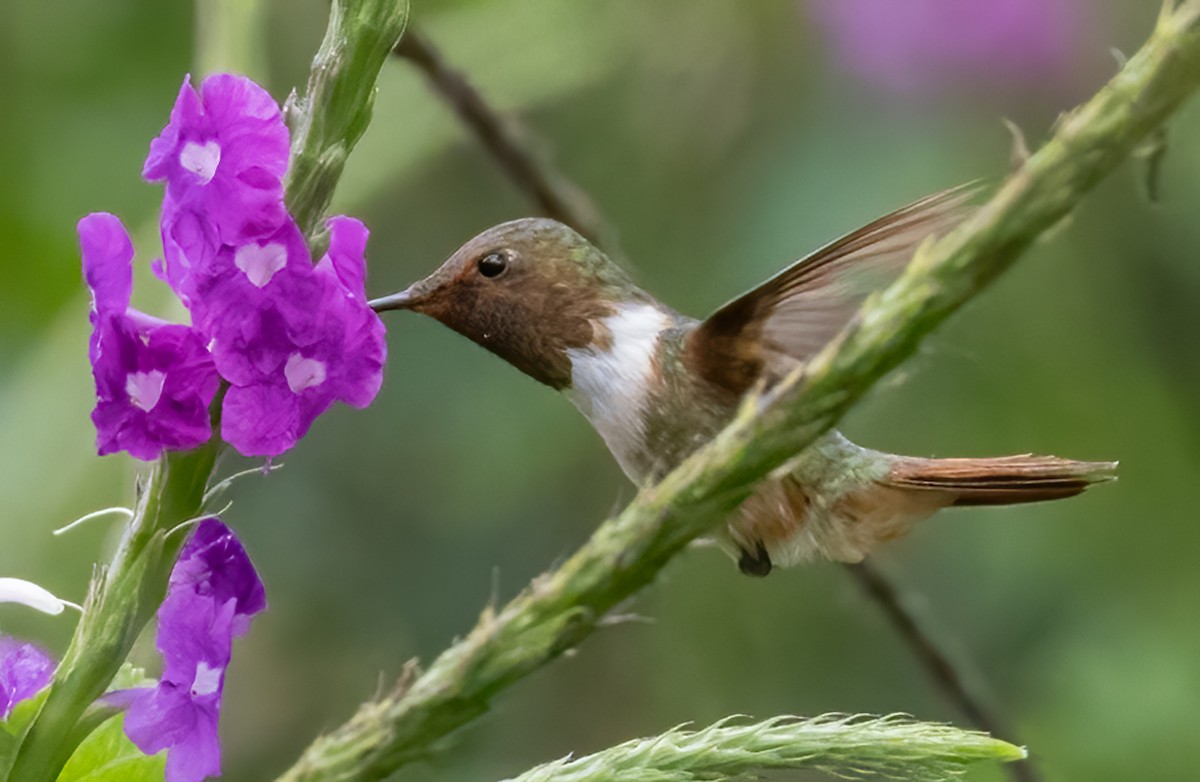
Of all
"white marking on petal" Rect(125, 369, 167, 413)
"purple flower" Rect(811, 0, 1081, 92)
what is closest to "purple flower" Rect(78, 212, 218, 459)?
"white marking on petal" Rect(125, 369, 167, 413)

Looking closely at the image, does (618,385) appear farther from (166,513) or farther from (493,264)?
(166,513)

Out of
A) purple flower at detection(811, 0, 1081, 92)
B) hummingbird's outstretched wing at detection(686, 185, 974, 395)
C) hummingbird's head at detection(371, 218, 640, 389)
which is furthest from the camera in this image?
purple flower at detection(811, 0, 1081, 92)

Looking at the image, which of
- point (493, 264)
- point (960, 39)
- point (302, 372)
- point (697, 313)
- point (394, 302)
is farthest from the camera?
point (697, 313)

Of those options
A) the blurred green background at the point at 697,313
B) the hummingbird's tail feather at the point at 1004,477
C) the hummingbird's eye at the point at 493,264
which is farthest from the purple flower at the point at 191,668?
the blurred green background at the point at 697,313

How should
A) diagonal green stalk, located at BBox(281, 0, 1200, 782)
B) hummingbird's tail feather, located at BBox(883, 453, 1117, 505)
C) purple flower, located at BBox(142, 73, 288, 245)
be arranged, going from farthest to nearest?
hummingbird's tail feather, located at BBox(883, 453, 1117, 505), purple flower, located at BBox(142, 73, 288, 245), diagonal green stalk, located at BBox(281, 0, 1200, 782)

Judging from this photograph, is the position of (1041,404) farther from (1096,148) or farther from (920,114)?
(1096,148)

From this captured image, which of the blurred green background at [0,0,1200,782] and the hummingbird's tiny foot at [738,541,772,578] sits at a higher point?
the blurred green background at [0,0,1200,782]

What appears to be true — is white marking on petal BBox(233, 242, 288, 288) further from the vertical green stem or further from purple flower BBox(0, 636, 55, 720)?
the vertical green stem

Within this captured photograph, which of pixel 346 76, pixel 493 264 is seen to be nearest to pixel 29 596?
pixel 346 76
